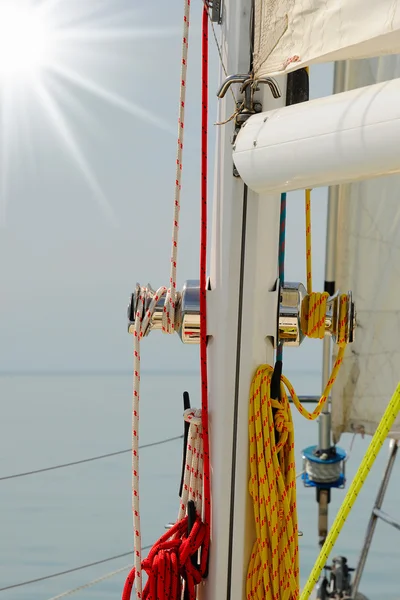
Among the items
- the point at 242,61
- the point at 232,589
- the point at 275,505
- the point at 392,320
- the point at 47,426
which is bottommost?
the point at 47,426

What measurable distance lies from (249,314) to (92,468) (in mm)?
12460

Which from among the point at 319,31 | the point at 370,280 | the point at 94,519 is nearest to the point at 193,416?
the point at 319,31

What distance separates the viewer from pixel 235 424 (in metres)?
1.36

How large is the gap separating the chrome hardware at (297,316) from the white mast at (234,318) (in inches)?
1.2

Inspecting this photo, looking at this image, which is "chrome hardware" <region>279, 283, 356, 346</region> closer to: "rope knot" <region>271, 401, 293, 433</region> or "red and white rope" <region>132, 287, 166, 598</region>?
"rope knot" <region>271, 401, 293, 433</region>

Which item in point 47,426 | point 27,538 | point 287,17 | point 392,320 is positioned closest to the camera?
point 287,17

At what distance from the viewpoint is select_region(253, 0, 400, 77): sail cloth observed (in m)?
1.06

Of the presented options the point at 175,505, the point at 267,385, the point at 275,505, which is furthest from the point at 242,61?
the point at 175,505

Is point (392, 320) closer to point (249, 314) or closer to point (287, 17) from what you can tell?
point (249, 314)

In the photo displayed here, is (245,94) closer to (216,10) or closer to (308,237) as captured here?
(216,10)

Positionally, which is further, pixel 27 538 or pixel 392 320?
pixel 27 538

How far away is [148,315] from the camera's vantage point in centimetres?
138

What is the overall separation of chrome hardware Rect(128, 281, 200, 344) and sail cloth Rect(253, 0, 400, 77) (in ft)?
1.28

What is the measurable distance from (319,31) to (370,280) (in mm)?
1846
